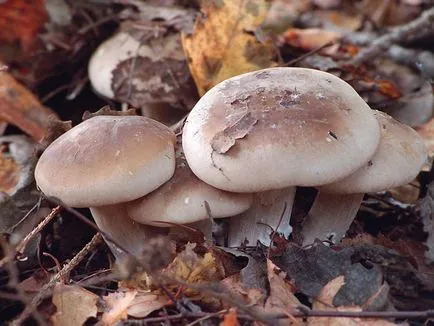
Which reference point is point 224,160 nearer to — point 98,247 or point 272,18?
point 98,247

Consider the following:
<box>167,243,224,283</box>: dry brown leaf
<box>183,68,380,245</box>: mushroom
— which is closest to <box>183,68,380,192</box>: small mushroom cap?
<box>183,68,380,245</box>: mushroom

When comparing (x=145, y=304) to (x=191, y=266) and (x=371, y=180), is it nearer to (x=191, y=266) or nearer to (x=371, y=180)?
(x=191, y=266)

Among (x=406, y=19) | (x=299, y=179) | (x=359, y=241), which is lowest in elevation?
(x=406, y=19)

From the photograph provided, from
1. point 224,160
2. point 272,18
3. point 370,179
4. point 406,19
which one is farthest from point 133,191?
point 406,19

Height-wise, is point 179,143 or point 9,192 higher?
point 179,143

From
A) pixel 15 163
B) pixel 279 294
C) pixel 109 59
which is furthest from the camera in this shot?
pixel 109 59

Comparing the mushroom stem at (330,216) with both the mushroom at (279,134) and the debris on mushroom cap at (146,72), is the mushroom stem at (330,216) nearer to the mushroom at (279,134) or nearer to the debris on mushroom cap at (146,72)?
the mushroom at (279,134)

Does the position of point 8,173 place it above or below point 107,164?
below

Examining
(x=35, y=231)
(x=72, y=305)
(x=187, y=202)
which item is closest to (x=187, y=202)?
(x=187, y=202)
